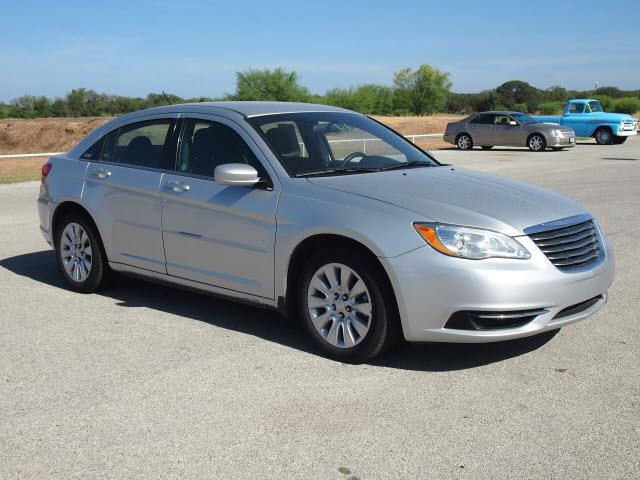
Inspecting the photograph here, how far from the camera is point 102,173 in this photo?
694 cm

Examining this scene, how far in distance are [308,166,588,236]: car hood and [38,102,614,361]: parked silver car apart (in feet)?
0.05

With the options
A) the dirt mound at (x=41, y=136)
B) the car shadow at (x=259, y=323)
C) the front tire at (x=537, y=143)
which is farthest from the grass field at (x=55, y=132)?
the car shadow at (x=259, y=323)

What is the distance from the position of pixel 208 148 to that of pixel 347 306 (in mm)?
1849

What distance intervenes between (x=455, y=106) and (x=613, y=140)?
8668 cm

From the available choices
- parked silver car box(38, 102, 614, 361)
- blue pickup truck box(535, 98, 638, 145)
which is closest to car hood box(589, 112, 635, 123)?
blue pickup truck box(535, 98, 638, 145)

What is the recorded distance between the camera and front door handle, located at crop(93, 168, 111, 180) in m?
→ 6.89

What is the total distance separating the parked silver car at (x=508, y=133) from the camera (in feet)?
97.3

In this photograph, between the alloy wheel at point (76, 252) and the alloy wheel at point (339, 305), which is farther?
the alloy wheel at point (76, 252)

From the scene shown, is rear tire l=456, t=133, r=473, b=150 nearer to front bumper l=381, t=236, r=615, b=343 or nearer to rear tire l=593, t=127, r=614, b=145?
rear tire l=593, t=127, r=614, b=145

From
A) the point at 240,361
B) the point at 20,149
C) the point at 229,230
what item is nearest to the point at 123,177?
the point at 229,230

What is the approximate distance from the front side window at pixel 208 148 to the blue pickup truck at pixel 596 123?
2862 cm

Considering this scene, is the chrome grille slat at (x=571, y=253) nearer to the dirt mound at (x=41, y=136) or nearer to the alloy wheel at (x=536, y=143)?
the alloy wheel at (x=536, y=143)

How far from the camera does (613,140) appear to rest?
33.3 metres

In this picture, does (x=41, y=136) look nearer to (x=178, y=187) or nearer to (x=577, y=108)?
(x=577, y=108)
